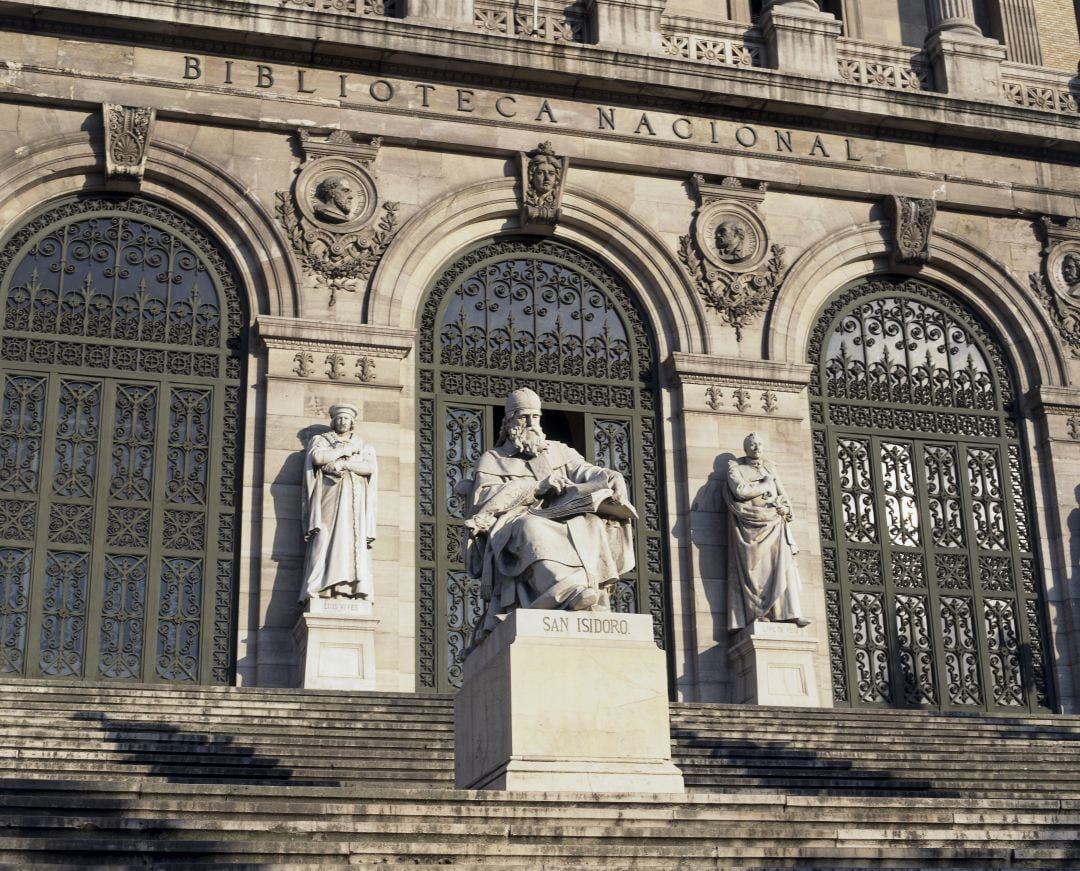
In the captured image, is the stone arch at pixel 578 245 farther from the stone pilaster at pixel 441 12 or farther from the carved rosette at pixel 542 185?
the stone pilaster at pixel 441 12

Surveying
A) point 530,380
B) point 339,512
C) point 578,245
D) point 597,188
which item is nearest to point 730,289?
point 578,245

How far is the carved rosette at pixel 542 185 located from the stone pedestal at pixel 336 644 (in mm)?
5842

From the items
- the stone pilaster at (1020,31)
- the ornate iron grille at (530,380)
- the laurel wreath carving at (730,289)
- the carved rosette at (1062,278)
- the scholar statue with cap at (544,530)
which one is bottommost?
the scholar statue with cap at (544,530)

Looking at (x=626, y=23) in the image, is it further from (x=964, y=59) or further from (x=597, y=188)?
(x=964, y=59)

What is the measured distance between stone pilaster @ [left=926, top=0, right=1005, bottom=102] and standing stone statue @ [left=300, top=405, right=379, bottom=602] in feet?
33.9

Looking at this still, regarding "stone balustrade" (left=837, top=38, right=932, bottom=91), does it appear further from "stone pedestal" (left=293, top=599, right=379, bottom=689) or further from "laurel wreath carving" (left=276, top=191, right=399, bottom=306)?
"stone pedestal" (left=293, top=599, right=379, bottom=689)

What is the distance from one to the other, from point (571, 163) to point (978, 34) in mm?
6716

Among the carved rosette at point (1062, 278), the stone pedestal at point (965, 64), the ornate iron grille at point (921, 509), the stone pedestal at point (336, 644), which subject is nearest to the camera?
the stone pedestal at point (336, 644)

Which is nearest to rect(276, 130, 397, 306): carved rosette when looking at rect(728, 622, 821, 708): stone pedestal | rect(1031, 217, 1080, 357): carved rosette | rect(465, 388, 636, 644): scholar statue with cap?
rect(728, 622, 821, 708): stone pedestal

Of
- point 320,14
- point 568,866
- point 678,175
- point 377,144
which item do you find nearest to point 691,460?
point 678,175

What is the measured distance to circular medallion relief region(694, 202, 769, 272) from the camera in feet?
79.0

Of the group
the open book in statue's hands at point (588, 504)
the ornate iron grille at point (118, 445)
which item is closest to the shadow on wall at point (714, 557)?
the ornate iron grille at point (118, 445)

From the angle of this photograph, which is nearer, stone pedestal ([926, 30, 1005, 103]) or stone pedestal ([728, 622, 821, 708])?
stone pedestal ([728, 622, 821, 708])

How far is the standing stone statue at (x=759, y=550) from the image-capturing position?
21969 mm
